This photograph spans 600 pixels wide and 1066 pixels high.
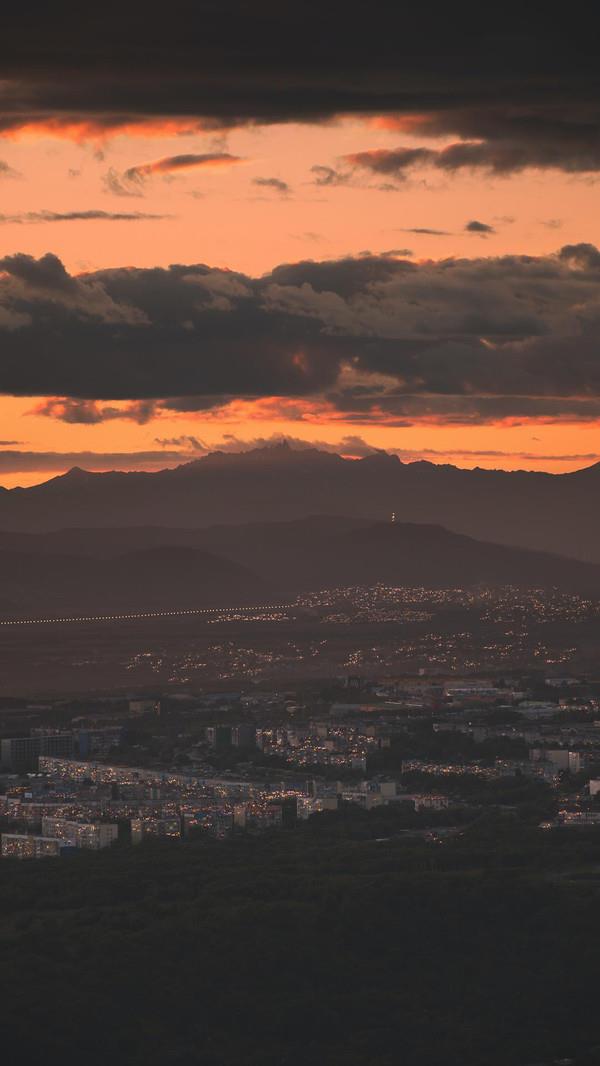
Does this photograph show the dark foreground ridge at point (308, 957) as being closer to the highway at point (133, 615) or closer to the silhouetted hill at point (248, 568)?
the highway at point (133, 615)

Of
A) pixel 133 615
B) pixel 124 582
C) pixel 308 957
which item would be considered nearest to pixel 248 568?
pixel 124 582

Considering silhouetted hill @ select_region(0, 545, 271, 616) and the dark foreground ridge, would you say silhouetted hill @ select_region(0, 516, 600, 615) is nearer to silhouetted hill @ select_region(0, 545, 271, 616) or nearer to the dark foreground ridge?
silhouetted hill @ select_region(0, 545, 271, 616)

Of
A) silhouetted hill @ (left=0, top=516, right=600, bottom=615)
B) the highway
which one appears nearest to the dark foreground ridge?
the highway

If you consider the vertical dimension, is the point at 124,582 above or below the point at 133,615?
above

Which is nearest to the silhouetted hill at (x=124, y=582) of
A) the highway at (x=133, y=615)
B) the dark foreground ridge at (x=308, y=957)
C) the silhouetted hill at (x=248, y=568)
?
the silhouetted hill at (x=248, y=568)

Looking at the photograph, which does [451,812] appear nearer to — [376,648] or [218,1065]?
[218,1065]

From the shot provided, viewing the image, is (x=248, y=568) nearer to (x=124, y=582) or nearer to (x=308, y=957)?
(x=124, y=582)
